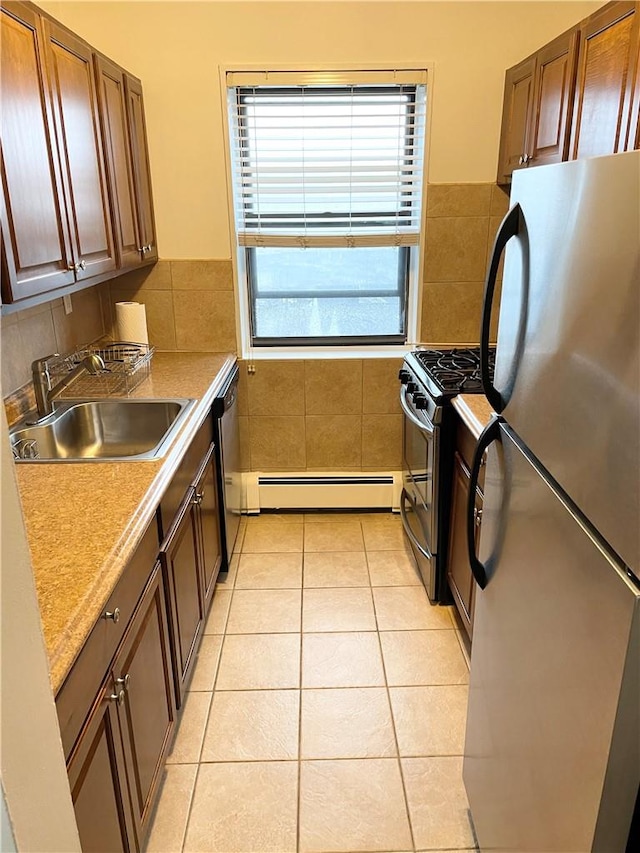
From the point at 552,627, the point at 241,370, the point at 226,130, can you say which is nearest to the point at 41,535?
the point at 552,627

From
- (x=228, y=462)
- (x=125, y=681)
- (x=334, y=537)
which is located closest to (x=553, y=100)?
(x=228, y=462)

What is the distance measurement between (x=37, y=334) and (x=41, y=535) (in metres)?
1.26

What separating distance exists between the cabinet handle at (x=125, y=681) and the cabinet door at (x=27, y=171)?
3.29ft

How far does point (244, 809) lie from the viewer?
1793 mm

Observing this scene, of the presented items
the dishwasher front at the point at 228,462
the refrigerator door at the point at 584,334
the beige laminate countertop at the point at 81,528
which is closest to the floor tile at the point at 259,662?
the dishwasher front at the point at 228,462

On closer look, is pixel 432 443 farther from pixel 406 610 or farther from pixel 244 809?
pixel 244 809

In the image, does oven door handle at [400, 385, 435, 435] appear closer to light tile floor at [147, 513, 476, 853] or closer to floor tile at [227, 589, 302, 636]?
light tile floor at [147, 513, 476, 853]

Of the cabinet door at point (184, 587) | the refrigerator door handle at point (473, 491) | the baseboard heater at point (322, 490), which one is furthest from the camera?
the baseboard heater at point (322, 490)

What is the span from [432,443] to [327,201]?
1415 mm

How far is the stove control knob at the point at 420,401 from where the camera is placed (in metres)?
2.56

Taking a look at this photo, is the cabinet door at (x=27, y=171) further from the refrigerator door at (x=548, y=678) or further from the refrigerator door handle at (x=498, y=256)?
the refrigerator door at (x=548, y=678)

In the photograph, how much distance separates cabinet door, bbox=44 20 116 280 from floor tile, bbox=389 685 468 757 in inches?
73.4

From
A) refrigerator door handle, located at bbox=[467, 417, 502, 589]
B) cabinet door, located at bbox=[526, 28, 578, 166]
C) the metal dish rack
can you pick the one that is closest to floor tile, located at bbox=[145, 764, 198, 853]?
refrigerator door handle, located at bbox=[467, 417, 502, 589]

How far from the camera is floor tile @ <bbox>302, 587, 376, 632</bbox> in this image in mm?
2584
